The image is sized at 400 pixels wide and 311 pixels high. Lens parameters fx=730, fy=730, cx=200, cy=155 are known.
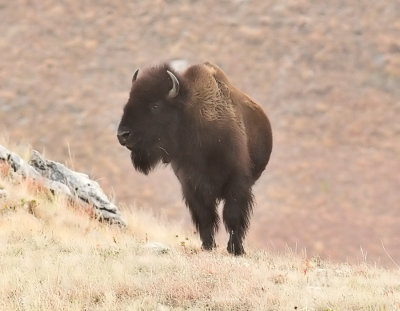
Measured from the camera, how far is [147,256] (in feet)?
26.7

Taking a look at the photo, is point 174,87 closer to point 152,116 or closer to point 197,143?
point 152,116

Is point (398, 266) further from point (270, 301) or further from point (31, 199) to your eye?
point (31, 199)

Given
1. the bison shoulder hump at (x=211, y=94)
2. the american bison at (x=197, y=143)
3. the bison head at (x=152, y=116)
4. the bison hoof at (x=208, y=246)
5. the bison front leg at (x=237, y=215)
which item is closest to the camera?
the bison head at (x=152, y=116)

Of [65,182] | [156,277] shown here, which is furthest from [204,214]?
[65,182]

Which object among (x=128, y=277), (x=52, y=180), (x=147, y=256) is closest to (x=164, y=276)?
(x=128, y=277)

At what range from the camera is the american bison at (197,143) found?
884 cm

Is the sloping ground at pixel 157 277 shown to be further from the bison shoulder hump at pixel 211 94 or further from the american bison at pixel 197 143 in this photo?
the bison shoulder hump at pixel 211 94

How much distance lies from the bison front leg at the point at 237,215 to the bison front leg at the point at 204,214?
215mm

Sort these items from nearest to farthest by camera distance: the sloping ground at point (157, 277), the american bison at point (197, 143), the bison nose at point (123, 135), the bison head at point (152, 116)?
1. the sloping ground at point (157, 277)
2. the bison nose at point (123, 135)
3. the bison head at point (152, 116)
4. the american bison at point (197, 143)

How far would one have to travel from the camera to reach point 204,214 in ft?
30.5

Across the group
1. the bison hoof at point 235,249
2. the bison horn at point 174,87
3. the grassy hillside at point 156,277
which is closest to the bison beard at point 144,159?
the bison horn at point 174,87

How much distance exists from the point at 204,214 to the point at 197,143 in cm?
95

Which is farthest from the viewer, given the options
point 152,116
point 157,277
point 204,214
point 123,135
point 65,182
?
point 65,182

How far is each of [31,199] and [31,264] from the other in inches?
125
